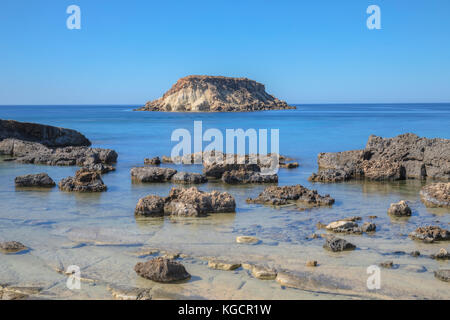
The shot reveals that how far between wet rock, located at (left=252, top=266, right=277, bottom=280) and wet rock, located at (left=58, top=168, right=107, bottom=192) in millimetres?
6014

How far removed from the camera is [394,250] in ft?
20.3

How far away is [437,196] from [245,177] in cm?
462

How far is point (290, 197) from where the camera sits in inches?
361

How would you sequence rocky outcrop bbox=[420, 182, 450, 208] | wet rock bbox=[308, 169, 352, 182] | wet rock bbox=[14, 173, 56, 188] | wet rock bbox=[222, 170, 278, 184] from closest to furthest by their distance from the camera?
rocky outcrop bbox=[420, 182, 450, 208], wet rock bbox=[14, 173, 56, 188], wet rock bbox=[222, 170, 278, 184], wet rock bbox=[308, 169, 352, 182]

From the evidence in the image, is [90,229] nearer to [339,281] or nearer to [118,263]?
[118,263]

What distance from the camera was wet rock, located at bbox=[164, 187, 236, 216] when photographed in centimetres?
807

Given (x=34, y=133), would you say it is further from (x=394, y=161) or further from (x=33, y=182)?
(x=394, y=161)

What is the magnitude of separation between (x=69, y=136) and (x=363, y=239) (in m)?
18.7

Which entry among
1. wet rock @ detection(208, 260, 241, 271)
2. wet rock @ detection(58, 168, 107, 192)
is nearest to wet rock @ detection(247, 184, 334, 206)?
wet rock @ detection(208, 260, 241, 271)

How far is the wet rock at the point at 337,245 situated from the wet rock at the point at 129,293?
260 cm

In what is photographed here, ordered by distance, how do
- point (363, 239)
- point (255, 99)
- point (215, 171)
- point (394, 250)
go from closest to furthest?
point (394, 250) → point (363, 239) → point (215, 171) → point (255, 99)

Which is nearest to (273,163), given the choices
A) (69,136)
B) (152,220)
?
(152,220)

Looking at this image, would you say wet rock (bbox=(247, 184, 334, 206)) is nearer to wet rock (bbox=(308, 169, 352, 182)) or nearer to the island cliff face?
wet rock (bbox=(308, 169, 352, 182))

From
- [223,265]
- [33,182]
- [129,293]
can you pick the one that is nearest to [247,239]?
[223,265]
